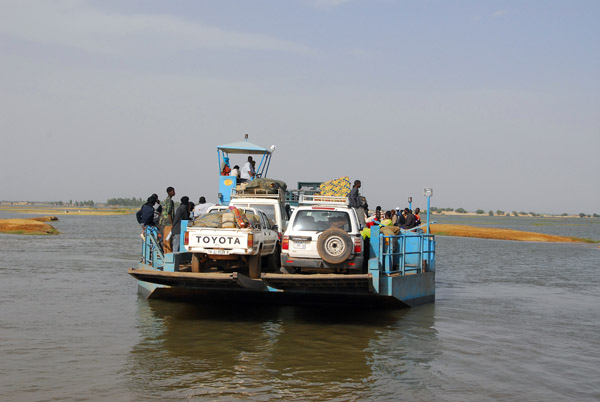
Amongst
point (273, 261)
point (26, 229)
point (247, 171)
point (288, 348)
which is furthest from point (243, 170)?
point (26, 229)

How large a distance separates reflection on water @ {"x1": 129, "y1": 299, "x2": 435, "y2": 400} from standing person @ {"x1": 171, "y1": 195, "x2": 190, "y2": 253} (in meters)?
1.58

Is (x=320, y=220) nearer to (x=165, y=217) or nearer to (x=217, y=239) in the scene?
(x=217, y=239)

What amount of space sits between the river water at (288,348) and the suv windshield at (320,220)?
199cm

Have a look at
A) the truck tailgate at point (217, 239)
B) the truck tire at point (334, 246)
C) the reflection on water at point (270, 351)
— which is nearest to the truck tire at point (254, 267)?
the truck tailgate at point (217, 239)

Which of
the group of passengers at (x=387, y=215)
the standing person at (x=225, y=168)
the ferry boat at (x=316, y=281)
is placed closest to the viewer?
the ferry boat at (x=316, y=281)

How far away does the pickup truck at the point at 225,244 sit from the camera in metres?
10.9

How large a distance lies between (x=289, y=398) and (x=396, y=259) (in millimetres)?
6707

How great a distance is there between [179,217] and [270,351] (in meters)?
5.01

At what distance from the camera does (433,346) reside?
36.6ft

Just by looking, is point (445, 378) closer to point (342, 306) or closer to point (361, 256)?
point (361, 256)

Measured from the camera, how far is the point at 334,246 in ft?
36.0

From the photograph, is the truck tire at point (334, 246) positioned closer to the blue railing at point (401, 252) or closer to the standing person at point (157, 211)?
the blue railing at point (401, 252)

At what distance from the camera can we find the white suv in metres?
11.0

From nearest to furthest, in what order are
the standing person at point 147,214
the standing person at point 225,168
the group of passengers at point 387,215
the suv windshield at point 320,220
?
the suv windshield at point 320,220, the standing person at point 147,214, the group of passengers at point 387,215, the standing person at point 225,168
